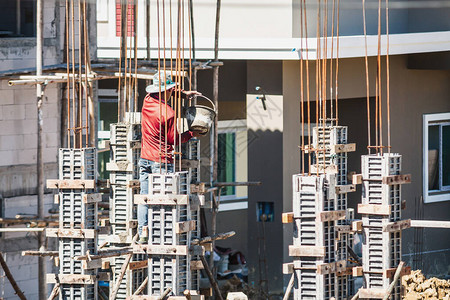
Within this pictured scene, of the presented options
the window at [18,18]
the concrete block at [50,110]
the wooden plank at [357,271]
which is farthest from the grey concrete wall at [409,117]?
the wooden plank at [357,271]

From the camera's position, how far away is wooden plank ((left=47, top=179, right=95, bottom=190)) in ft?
47.8

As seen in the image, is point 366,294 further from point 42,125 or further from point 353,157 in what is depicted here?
point 353,157

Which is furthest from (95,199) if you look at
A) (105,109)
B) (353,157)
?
(353,157)

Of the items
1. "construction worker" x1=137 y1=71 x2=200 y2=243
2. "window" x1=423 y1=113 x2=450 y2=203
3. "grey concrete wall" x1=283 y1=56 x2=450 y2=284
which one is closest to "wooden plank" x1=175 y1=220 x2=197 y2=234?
"construction worker" x1=137 y1=71 x2=200 y2=243

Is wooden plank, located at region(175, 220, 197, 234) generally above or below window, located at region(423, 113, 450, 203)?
below

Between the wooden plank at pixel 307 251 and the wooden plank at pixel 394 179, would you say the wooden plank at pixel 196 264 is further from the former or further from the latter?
the wooden plank at pixel 394 179

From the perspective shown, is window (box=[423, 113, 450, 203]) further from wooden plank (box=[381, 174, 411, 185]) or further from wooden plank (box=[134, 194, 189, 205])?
wooden plank (box=[134, 194, 189, 205])

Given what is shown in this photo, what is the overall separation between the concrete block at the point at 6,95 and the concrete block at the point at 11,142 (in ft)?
1.61

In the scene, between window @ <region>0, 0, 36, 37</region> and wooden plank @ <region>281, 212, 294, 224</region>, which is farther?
window @ <region>0, 0, 36, 37</region>

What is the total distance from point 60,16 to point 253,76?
322 centimetres

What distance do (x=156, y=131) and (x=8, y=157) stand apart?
455cm

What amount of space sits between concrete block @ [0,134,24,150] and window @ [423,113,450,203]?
7.75m

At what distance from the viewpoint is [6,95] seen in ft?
59.5

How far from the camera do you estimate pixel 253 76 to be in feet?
65.7
